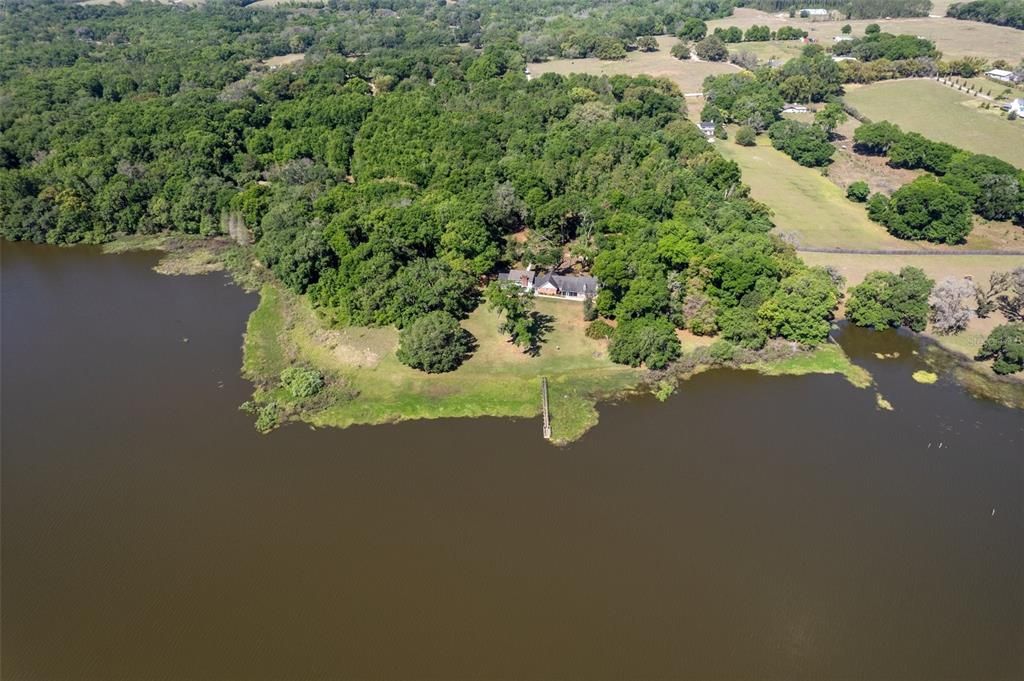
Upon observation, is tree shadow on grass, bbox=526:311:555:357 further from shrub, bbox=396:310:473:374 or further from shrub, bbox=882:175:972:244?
shrub, bbox=882:175:972:244

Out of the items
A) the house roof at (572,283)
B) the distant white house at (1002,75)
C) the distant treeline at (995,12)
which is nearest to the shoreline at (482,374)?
the house roof at (572,283)

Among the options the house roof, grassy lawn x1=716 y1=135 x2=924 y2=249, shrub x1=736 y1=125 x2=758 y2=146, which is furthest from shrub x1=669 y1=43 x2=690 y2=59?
the house roof

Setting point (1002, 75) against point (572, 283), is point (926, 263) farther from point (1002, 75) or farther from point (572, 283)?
point (1002, 75)

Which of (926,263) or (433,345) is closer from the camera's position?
(433,345)

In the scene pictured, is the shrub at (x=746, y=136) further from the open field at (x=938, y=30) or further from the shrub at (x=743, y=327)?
the open field at (x=938, y=30)

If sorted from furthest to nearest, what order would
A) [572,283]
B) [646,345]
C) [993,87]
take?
[993,87] → [572,283] → [646,345]

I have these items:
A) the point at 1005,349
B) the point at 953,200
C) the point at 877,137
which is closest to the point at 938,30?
the point at 877,137
